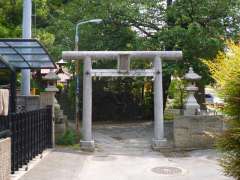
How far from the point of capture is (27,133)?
11.3 meters

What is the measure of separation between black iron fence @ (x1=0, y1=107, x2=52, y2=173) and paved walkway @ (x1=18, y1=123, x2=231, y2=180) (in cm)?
37

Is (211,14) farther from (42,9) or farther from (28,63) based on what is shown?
(28,63)

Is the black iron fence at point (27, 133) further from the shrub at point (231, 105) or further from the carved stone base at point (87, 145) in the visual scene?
the shrub at point (231, 105)

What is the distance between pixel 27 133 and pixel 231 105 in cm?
599

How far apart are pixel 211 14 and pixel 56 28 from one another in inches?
271

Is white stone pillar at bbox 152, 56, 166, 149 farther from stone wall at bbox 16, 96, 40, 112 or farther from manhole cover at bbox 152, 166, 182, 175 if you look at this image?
stone wall at bbox 16, 96, 40, 112

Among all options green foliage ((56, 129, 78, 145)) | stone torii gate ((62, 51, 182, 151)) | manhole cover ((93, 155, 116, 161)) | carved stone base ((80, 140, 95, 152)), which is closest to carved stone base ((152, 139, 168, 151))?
stone torii gate ((62, 51, 182, 151))

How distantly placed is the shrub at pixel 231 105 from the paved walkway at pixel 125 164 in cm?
368

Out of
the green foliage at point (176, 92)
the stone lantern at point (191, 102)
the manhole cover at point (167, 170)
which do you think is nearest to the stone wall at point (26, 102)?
the manhole cover at point (167, 170)

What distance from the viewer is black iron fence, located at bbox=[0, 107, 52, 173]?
32.6 feet

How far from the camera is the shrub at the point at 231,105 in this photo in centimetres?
686

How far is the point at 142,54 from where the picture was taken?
52.6ft

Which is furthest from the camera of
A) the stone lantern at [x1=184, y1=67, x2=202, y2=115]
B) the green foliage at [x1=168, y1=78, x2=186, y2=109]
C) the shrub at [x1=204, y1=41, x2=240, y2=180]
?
the green foliage at [x1=168, y1=78, x2=186, y2=109]

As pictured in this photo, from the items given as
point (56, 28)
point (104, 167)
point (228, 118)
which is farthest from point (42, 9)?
point (228, 118)
